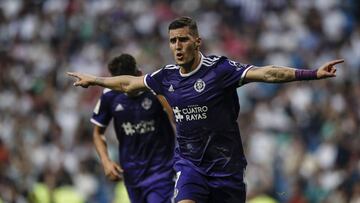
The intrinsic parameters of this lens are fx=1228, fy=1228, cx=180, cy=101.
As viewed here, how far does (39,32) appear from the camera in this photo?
25250mm

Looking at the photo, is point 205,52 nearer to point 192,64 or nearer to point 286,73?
point 192,64

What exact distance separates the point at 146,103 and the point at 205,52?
9.91 m

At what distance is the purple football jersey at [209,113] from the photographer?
35.8ft

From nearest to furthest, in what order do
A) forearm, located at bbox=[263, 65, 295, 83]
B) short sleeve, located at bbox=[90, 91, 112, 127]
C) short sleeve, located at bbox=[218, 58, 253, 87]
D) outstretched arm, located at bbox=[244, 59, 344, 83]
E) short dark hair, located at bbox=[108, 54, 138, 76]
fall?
outstretched arm, located at bbox=[244, 59, 344, 83] < forearm, located at bbox=[263, 65, 295, 83] < short sleeve, located at bbox=[218, 58, 253, 87] < short dark hair, located at bbox=[108, 54, 138, 76] < short sleeve, located at bbox=[90, 91, 112, 127]

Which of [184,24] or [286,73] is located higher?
[184,24]

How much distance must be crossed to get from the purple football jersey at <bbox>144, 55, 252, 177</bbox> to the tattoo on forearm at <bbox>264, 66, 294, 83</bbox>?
1.18 ft

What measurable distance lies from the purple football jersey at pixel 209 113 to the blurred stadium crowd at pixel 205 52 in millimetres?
4848

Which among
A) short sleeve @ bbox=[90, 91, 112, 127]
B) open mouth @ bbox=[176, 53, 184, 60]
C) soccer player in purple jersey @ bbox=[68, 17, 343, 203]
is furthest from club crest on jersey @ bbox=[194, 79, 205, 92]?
short sleeve @ bbox=[90, 91, 112, 127]

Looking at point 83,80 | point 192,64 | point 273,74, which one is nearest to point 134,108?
point 83,80

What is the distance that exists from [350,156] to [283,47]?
4.41 meters

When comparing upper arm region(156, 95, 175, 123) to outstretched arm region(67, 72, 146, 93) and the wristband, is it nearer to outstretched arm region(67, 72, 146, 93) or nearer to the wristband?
outstretched arm region(67, 72, 146, 93)

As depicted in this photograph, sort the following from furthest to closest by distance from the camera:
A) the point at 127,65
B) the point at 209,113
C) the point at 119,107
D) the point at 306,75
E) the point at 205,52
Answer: the point at 205,52
the point at 119,107
the point at 127,65
the point at 209,113
the point at 306,75

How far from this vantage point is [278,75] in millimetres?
10477

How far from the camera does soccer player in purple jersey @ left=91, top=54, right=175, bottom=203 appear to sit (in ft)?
41.2
